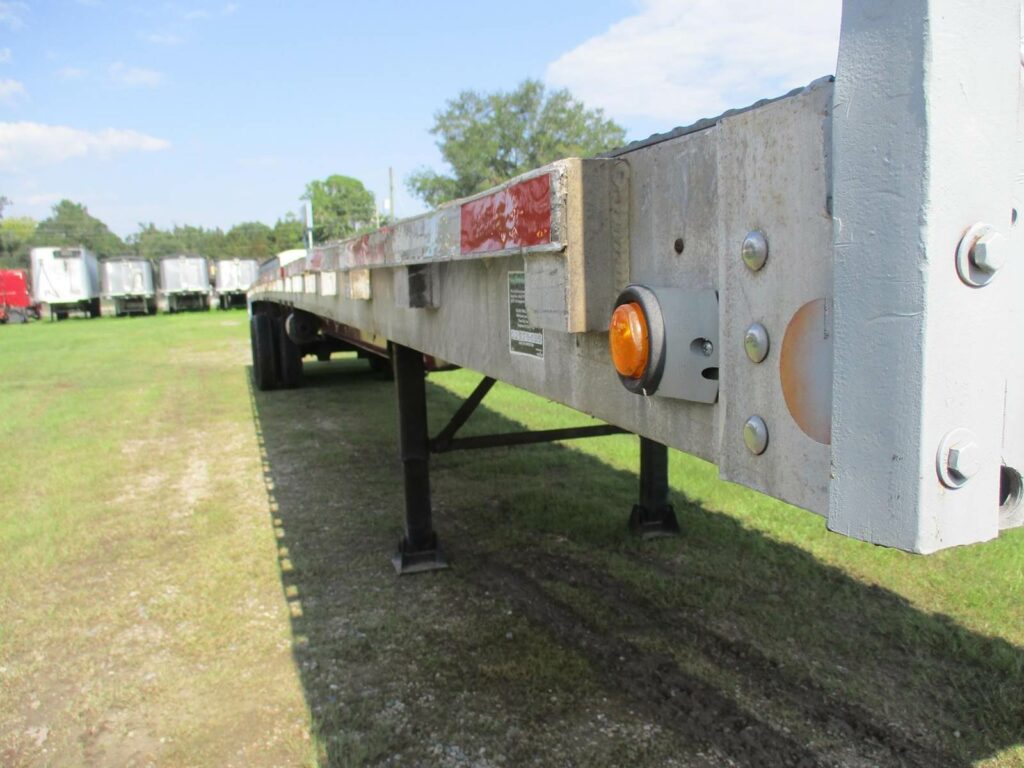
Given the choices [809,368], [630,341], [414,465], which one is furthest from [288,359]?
[809,368]

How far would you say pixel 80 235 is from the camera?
11269 centimetres

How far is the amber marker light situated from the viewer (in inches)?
52.4

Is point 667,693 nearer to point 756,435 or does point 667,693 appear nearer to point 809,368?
point 756,435

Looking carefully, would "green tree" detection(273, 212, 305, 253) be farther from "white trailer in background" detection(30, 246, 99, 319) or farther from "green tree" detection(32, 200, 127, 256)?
"white trailer in background" detection(30, 246, 99, 319)

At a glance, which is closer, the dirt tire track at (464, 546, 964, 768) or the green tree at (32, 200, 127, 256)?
the dirt tire track at (464, 546, 964, 768)

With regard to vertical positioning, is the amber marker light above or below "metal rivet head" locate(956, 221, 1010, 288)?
below

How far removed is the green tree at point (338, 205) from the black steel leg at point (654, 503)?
3370 inches

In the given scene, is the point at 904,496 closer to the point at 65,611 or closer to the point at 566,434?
the point at 566,434

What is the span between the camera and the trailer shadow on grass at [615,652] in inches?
120

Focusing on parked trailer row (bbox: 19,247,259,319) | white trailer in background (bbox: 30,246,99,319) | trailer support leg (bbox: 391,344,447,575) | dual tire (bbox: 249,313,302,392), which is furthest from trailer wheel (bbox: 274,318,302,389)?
white trailer in background (bbox: 30,246,99,319)

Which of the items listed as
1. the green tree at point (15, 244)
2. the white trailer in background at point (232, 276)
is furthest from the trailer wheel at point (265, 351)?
the green tree at point (15, 244)

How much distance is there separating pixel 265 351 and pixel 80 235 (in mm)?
116293

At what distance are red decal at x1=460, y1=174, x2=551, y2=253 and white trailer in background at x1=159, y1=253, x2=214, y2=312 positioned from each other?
39955mm

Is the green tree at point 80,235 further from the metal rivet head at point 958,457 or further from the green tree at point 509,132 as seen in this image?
the metal rivet head at point 958,457
